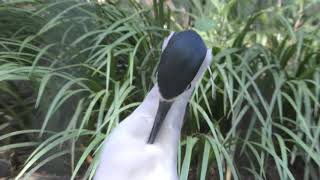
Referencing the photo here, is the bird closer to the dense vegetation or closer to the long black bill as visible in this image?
the long black bill

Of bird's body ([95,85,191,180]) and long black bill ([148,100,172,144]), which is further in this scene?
bird's body ([95,85,191,180])

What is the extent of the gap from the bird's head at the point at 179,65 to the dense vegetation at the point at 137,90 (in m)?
0.90

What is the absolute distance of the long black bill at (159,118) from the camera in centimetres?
234

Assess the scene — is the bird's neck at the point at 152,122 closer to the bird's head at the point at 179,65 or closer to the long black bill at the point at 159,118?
the long black bill at the point at 159,118

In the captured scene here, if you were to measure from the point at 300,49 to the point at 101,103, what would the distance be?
115 centimetres

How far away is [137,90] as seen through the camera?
363 cm

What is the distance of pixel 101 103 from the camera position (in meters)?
3.48

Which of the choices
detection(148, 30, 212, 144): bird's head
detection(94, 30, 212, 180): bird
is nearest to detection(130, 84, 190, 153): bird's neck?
detection(94, 30, 212, 180): bird

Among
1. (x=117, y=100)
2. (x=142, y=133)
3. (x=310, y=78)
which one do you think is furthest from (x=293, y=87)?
(x=142, y=133)

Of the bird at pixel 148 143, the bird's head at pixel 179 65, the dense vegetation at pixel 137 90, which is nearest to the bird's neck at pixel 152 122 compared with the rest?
→ the bird at pixel 148 143

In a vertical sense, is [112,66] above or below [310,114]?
above

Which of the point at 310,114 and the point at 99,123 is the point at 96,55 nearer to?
the point at 99,123

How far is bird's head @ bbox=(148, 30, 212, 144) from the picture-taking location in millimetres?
2215

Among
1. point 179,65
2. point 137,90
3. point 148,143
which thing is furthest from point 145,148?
Result: point 137,90
